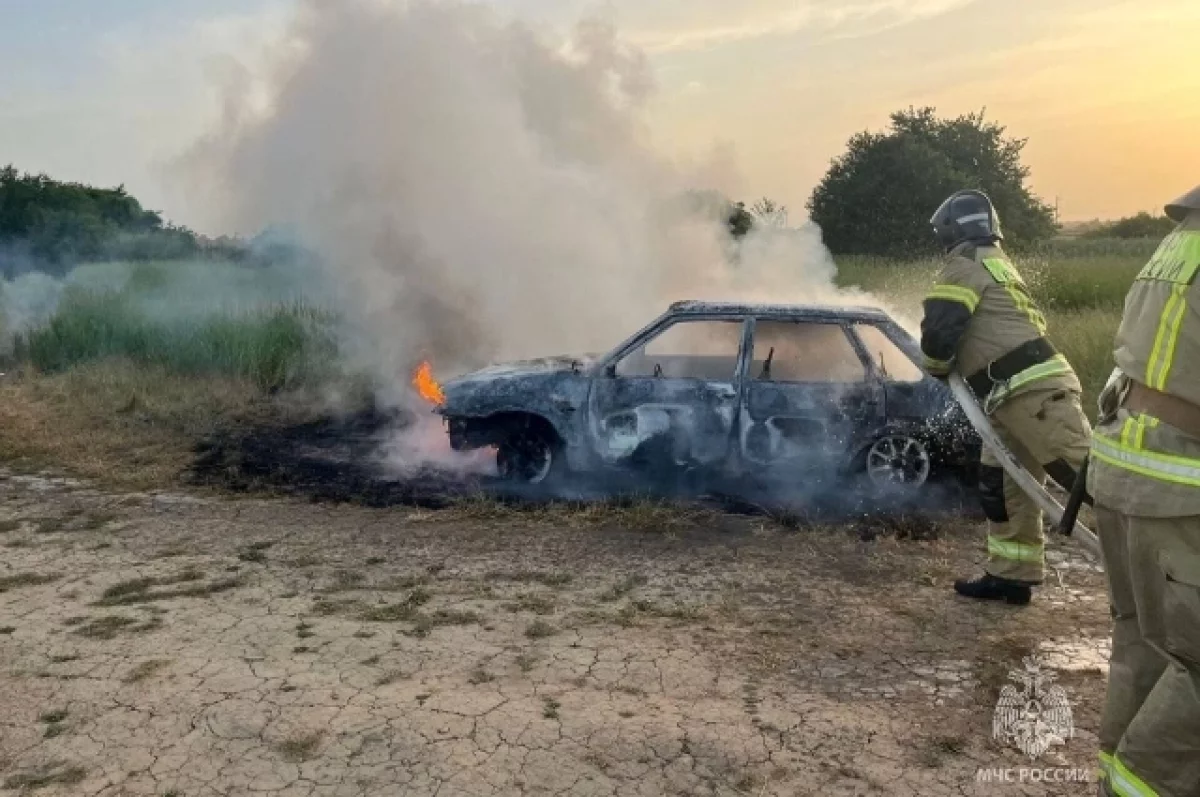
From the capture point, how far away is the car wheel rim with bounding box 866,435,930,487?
20.6ft

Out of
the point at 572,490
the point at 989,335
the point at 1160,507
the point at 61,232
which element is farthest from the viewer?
the point at 61,232

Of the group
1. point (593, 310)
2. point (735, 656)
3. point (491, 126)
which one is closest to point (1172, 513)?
point (735, 656)

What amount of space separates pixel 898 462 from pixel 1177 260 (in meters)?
4.07

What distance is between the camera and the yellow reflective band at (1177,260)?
2.30 metres

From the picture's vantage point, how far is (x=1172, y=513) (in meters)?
2.28

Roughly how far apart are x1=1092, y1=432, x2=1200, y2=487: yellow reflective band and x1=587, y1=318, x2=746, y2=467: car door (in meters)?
3.90

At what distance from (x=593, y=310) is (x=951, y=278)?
5961mm

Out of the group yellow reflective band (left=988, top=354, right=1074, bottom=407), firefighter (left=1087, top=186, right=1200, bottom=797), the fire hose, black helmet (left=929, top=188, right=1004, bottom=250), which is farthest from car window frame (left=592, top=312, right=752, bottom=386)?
firefighter (left=1087, top=186, right=1200, bottom=797)

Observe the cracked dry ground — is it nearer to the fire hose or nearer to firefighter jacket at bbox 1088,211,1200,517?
the fire hose

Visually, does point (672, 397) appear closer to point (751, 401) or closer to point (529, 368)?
point (751, 401)

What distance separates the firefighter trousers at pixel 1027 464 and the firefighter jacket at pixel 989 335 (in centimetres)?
9

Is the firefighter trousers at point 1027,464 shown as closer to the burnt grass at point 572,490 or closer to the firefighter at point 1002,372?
the firefighter at point 1002,372

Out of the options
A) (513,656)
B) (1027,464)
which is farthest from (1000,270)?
(513,656)

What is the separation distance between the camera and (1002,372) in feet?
14.8
